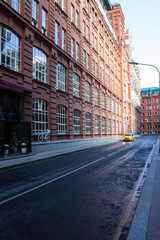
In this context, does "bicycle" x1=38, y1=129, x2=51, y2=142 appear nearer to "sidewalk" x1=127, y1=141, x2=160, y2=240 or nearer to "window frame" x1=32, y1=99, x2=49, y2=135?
"window frame" x1=32, y1=99, x2=49, y2=135

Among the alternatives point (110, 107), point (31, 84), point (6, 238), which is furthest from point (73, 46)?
point (6, 238)

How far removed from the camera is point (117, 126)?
167 ft

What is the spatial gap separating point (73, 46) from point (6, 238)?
2611cm

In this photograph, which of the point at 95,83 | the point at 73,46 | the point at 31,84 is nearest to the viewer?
the point at 31,84

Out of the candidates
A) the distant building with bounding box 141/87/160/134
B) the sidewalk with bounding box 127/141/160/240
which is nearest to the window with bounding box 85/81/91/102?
the sidewalk with bounding box 127/141/160/240

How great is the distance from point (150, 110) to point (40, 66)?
3965 inches

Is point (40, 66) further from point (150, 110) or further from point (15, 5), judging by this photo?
point (150, 110)

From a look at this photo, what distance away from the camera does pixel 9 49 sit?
50.7ft

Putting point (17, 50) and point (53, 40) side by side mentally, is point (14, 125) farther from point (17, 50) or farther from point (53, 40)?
point (53, 40)

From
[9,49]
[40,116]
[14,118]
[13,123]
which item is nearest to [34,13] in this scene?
[9,49]

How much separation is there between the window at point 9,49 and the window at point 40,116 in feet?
11.2

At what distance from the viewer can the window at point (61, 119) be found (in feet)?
71.6

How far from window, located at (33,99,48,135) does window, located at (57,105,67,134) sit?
2.36 meters

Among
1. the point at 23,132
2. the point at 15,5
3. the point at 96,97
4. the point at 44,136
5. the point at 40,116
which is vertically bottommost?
the point at 44,136
